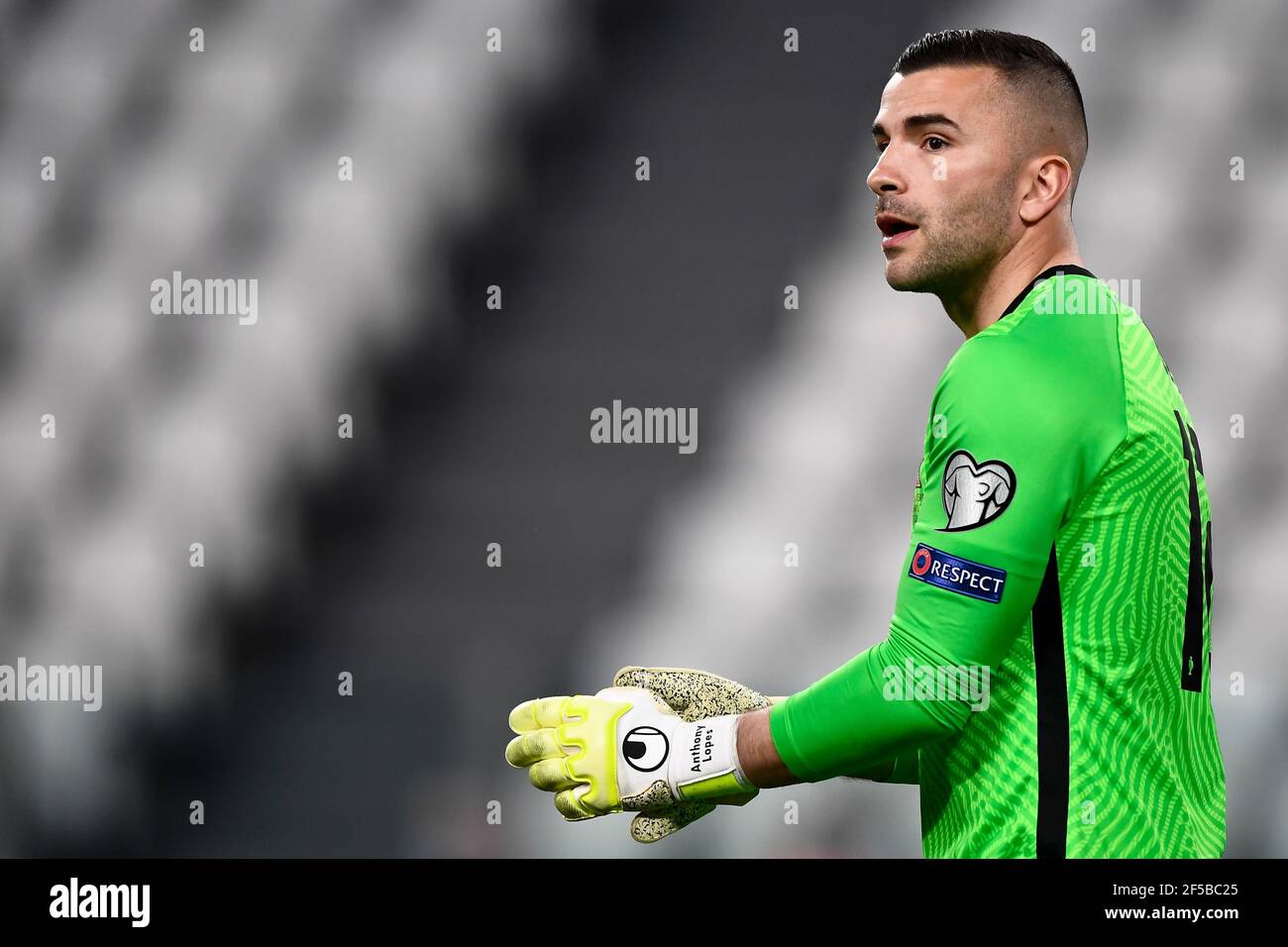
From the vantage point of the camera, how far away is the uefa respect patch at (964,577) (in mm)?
1304

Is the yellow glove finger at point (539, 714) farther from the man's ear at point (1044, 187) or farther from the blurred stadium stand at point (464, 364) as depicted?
the blurred stadium stand at point (464, 364)

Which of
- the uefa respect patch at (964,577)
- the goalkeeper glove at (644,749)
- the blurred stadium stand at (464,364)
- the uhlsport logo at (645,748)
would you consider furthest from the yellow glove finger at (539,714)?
the blurred stadium stand at (464,364)

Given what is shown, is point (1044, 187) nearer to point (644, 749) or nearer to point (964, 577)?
point (964, 577)

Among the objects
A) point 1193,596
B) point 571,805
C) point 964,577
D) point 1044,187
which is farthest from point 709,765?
point 1044,187

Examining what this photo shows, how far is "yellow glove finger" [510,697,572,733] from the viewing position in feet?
5.37

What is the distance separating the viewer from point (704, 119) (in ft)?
12.5

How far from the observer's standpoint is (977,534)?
4.31 ft

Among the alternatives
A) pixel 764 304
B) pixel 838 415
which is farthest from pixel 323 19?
pixel 838 415

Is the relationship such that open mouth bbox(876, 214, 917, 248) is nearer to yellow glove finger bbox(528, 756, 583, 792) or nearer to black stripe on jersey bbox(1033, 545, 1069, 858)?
black stripe on jersey bbox(1033, 545, 1069, 858)

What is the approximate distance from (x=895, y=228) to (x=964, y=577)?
1.64 ft

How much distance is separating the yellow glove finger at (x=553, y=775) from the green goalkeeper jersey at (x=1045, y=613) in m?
0.31

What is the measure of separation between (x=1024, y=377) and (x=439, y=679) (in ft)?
8.88

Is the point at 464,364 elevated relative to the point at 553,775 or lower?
elevated
